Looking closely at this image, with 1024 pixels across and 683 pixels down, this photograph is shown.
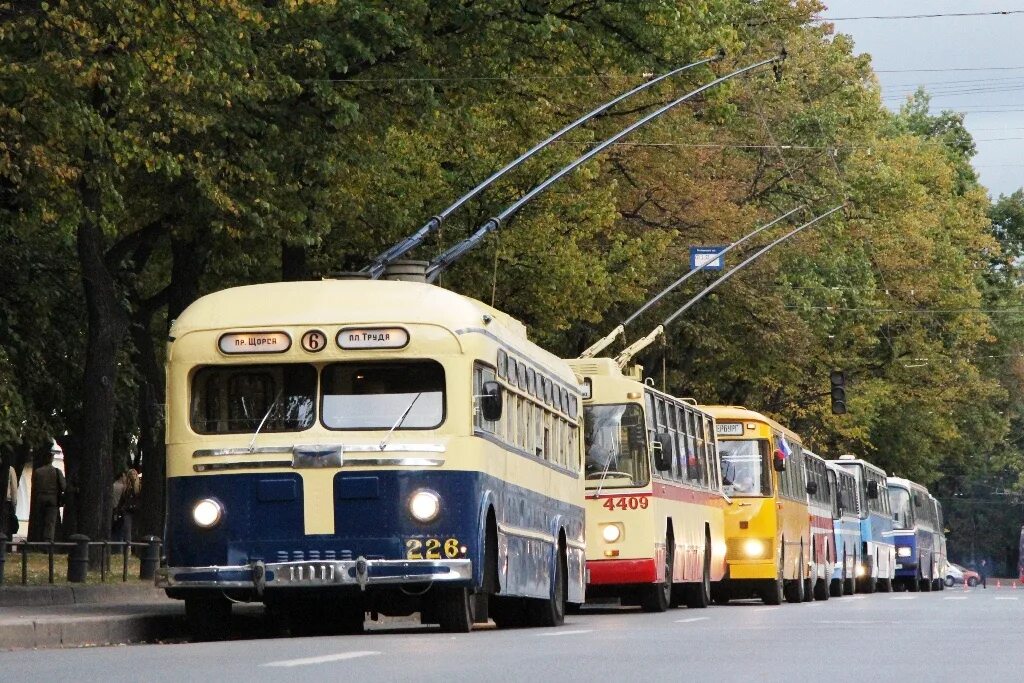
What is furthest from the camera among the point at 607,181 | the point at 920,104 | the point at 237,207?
the point at 920,104

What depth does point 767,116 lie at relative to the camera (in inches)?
2103

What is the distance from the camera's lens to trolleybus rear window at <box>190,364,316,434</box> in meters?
19.2

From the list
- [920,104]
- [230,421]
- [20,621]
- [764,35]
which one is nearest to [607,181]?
[764,35]

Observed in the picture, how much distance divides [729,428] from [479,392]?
18195mm

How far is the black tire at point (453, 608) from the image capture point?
19266mm

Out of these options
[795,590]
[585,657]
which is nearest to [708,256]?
[795,590]

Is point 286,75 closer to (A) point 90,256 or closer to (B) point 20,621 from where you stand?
(A) point 90,256

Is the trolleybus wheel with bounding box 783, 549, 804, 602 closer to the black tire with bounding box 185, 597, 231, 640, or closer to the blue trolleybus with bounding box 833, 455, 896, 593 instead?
the blue trolleybus with bounding box 833, 455, 896, 593

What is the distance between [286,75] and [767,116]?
87.9ft

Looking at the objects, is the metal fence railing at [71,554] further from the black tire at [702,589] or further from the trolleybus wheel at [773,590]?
the trolleybus wheel at [773,590]

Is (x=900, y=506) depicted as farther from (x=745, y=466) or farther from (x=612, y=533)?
(x=612, y=533)

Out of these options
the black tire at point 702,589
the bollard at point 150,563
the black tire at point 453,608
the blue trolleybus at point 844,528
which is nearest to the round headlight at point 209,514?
the black tire at point 453,608

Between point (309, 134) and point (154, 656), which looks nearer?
point (154, 656)

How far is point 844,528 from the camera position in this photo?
50719 mm
